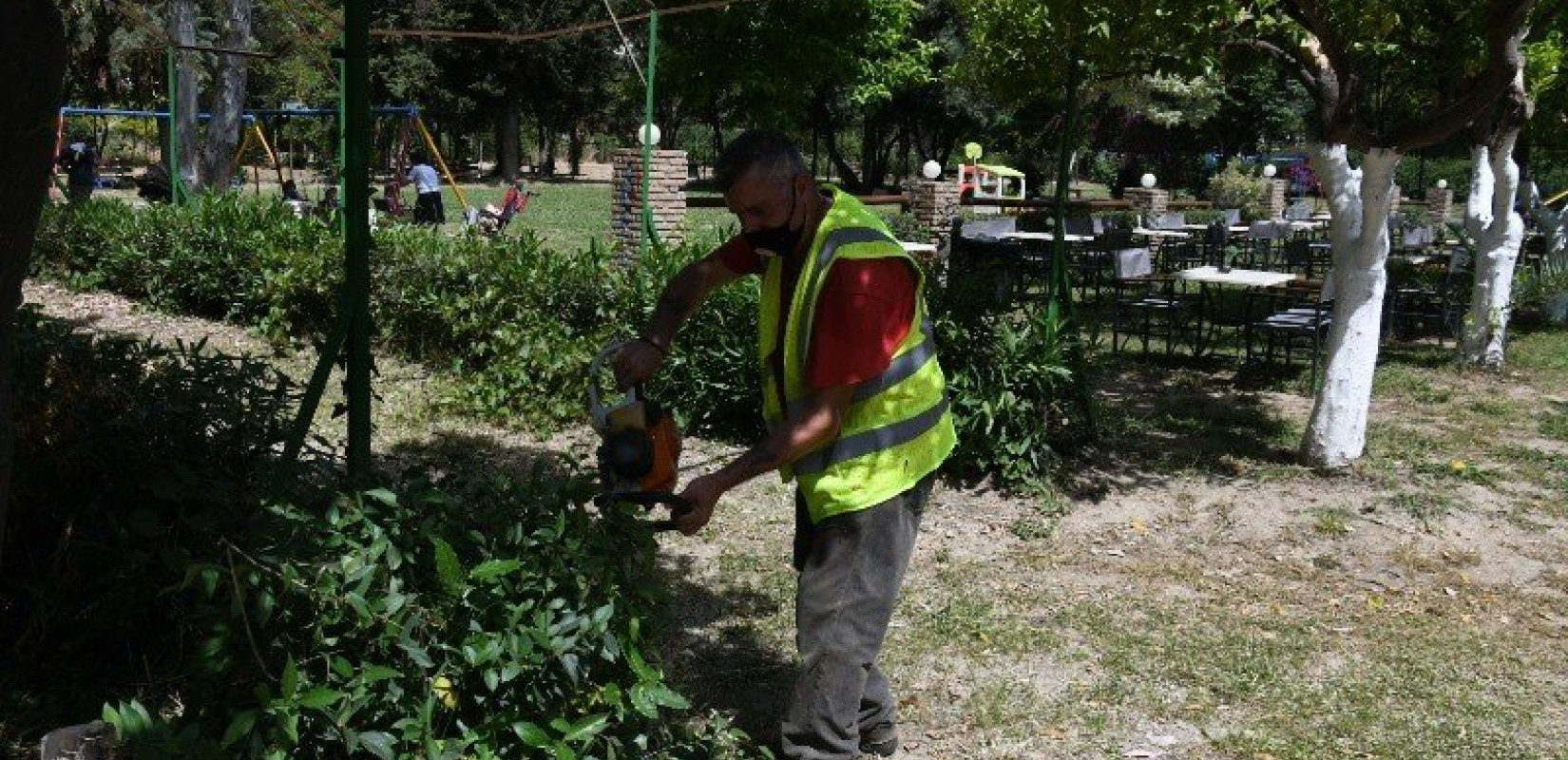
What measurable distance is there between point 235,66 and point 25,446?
1673cm

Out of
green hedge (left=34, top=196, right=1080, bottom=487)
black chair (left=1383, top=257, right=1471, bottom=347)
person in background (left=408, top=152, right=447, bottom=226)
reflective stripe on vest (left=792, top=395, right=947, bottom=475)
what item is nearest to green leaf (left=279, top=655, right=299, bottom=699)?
reflective stripe on vest (left=792, top=395, right=947, bottom=475)

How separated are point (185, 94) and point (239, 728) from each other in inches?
843

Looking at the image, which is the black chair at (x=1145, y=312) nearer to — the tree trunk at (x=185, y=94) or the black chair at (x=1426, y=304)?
the black chair at (x=1426, y=304)

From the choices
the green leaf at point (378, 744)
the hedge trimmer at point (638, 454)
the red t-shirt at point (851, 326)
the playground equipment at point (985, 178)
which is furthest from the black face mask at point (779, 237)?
the playground equipment at point (985, 178)

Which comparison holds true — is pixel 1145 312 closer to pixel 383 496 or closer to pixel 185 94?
pixel 383 496

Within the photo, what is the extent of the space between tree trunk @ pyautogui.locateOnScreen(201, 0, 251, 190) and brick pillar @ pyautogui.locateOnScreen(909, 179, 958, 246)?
9.17 m

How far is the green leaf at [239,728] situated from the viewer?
253 centimetres

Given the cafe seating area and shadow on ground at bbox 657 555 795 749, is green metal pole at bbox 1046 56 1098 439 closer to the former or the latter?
the cafe seating area

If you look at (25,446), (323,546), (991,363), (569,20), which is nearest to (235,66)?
(991,363)

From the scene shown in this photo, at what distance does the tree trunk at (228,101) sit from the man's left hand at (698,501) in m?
16.7

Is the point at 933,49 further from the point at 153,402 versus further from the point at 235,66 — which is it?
the point at 153,402

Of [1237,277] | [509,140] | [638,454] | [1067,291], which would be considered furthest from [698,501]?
[509,140]

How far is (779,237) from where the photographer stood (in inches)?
148

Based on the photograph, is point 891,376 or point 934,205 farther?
point 934,205
